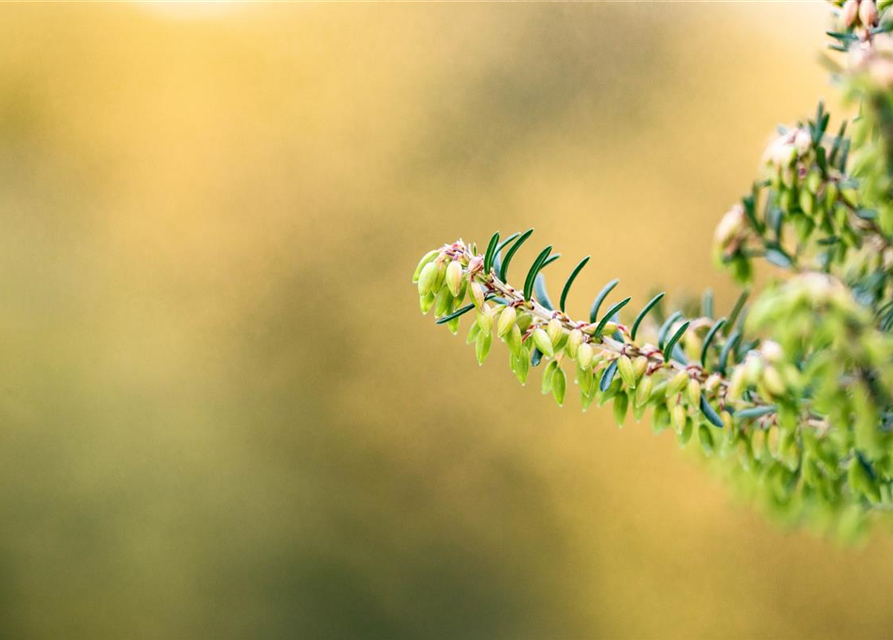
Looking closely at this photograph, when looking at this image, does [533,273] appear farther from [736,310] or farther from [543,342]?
[736,310]

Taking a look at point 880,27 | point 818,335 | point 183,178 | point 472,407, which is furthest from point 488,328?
point 183,178

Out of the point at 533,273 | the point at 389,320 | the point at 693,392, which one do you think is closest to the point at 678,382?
Answer: the point at 693,392

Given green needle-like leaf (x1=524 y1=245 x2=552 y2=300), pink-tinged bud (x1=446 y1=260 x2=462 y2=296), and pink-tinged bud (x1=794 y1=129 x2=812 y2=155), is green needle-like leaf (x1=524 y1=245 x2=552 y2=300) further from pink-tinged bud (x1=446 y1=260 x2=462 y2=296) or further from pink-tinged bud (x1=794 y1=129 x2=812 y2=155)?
pink-tinged bud (x1=794 y1=129 x2=812 y2=155)

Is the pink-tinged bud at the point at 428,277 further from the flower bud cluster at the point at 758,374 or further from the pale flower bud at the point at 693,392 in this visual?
the pale flower bud at the point at 693,392

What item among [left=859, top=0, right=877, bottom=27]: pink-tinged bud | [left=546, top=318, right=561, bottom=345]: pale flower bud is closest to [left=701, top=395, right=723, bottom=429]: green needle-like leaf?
[left=546, top=318, right=561, bottom=345]: pale flower bud

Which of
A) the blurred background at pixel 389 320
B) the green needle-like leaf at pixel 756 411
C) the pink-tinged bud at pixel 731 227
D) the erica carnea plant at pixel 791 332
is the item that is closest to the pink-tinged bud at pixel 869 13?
the erica carnea plant at pixel 791 332

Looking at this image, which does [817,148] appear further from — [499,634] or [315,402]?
[499,634]
